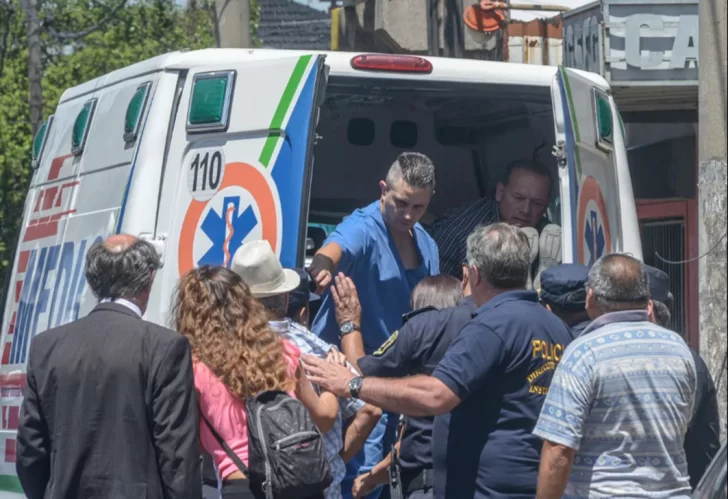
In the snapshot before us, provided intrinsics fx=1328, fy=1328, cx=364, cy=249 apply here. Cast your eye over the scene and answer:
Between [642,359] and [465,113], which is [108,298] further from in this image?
[465,113]

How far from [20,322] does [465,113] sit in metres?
2.37

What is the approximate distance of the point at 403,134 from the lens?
707 centimetres

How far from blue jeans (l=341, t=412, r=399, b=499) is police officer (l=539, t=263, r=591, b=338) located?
0.86 meters

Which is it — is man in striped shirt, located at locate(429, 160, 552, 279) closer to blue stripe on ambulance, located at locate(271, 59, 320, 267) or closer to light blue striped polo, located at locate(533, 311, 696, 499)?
blue stripe on ambulance, located at locate(271, 59, 320, 267)

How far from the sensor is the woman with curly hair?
3.92m

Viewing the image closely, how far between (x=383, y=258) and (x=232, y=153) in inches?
40.7

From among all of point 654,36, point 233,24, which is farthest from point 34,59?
point 654,36

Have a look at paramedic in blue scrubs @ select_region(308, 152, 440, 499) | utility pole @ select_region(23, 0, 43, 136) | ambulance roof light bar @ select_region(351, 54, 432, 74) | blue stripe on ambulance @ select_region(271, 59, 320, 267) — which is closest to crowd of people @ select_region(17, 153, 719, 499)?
blue stripe on ambulance @ select_region(271, 59, 320, 267)

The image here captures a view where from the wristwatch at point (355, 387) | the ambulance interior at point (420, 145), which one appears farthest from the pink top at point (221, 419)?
the ambulance interior at point (420, 145)

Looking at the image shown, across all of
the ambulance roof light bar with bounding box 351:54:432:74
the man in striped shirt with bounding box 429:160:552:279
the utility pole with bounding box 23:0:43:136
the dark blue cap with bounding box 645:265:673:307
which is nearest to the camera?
the dark blue cap with bounding box 645:265:673:307

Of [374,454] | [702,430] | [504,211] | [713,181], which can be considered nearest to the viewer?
[702,430]

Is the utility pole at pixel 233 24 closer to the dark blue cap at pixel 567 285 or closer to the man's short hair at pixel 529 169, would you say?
the man's short hair at pixel 529 169

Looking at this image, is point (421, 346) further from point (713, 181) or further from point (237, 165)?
point (713, 181)

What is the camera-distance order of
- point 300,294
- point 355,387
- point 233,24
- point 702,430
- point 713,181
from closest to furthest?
point 355,387, point 702,430, point 300,294, point 713,181, point 233,24
